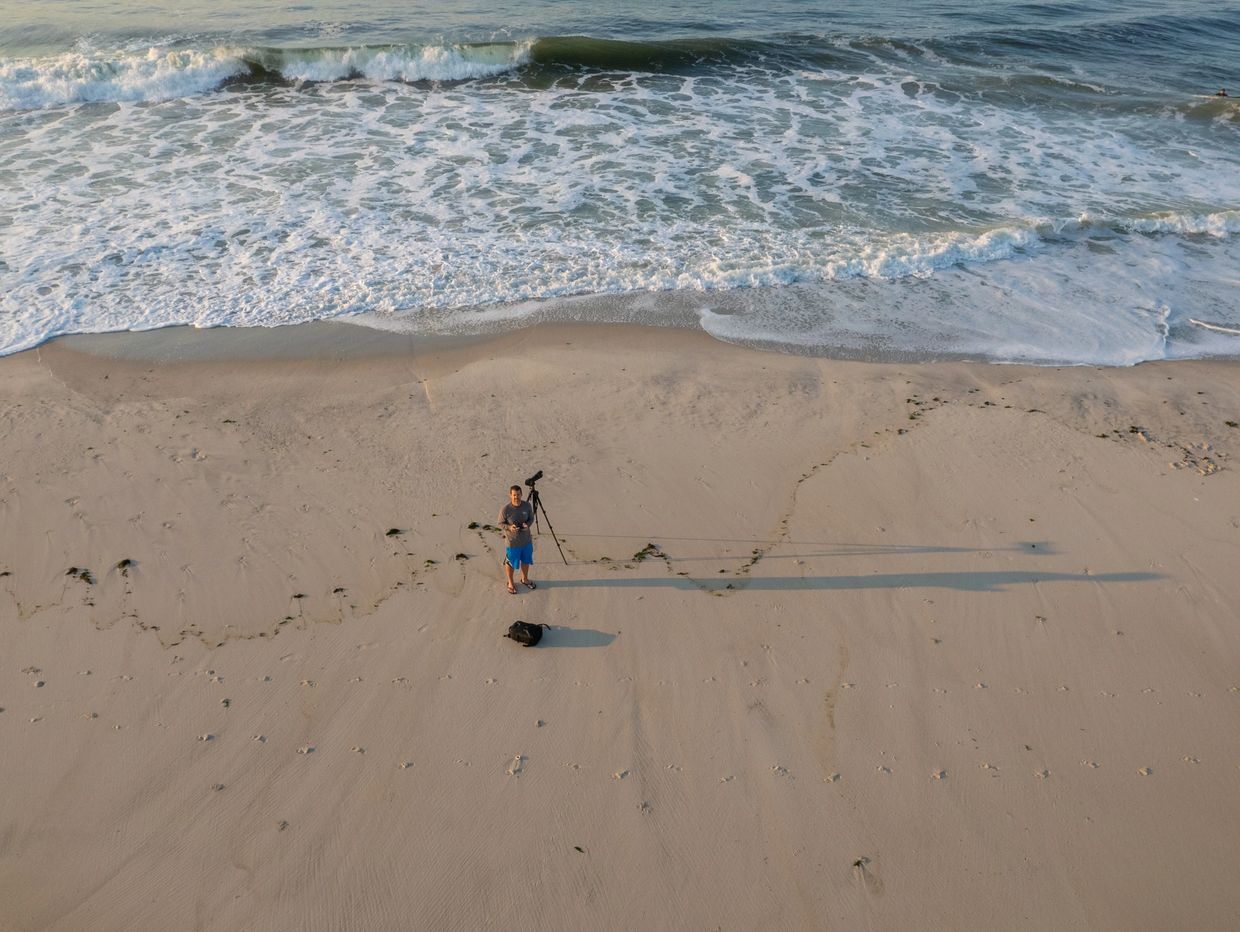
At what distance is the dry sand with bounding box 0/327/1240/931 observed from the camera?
550cm

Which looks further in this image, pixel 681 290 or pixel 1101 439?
pixel 681 290

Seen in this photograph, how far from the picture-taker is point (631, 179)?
15.9 meters

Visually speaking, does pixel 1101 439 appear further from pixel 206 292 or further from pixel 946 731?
pixel 206 292

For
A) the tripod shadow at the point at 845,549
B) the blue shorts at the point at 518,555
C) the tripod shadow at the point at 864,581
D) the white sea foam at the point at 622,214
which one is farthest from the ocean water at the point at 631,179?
the blue shorts at the point at 518,555

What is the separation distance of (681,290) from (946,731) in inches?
307

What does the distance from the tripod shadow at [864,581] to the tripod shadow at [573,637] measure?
511 mm

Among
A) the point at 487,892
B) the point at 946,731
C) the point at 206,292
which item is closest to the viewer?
the point at 487,892

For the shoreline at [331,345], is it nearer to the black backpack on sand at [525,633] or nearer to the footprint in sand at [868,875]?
the black backpack on sand at [525,633]

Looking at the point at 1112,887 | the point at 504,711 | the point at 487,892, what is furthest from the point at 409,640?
the point at 1112,887

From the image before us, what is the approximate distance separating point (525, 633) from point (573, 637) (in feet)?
1.43

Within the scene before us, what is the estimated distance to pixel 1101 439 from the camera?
951 centimetres

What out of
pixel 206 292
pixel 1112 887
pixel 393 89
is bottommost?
pixel 1112 887

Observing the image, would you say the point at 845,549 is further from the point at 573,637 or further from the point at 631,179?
the point at 631,179

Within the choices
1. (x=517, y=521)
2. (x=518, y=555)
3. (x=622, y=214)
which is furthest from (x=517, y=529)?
(x=622, y=214)
